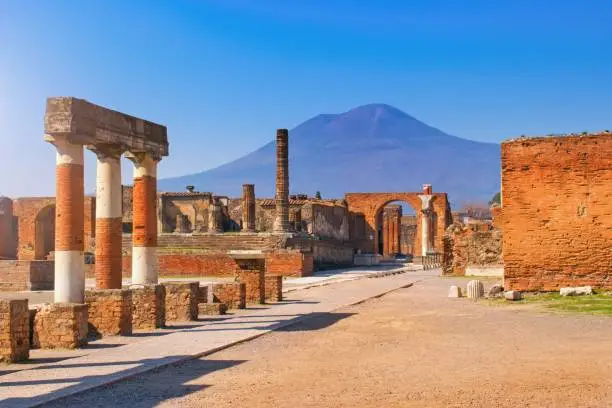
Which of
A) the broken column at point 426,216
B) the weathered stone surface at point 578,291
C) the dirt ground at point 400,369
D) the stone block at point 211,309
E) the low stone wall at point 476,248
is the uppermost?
the broken column at point 426,216

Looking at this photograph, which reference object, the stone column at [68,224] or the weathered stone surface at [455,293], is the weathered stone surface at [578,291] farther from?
the stone column at [68,224]

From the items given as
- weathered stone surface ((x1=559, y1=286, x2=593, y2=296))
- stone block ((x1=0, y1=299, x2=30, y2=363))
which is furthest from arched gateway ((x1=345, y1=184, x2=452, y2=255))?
stone block ((x1=0, y1=299, x2=30, y2=363))

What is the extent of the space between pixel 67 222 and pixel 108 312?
63.3 inches

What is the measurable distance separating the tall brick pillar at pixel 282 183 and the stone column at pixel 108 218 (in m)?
26.3

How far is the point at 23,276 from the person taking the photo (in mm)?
31203

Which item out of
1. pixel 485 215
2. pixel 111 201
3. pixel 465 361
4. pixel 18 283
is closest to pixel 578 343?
pixel 465 361

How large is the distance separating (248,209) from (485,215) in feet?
187

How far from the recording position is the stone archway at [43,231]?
52.8 meters

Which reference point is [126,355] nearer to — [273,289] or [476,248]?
[273,289]

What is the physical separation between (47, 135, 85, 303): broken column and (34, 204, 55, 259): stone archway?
133ft

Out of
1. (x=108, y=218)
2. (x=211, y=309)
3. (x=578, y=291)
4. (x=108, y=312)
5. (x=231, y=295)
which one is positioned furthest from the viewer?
(x=578, y=291)

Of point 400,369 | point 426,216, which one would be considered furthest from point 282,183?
point 400,369


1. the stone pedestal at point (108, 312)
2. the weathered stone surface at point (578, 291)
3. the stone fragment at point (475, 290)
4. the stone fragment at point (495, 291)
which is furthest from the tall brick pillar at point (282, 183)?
the stone pedestal at point (108, 312)

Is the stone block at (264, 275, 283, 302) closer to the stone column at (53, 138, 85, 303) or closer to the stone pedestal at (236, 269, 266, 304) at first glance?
the stone pedestal at (236, 269, 266, 304)
